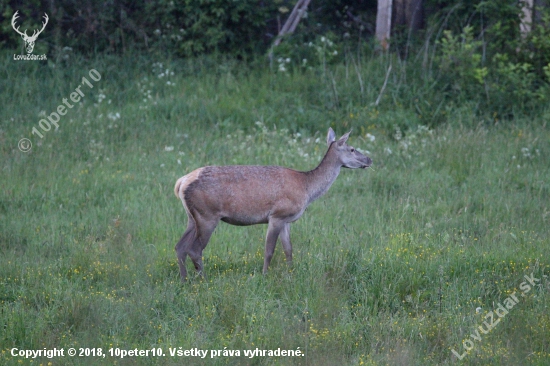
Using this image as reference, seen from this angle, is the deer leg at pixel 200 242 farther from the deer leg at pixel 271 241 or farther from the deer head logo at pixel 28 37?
the deer head logo at pixel 28 37

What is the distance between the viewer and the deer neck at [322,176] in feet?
27.7

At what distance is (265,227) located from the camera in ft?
31.3

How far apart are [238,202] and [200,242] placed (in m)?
0.54

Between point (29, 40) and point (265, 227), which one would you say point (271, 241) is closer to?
point (265, 227)

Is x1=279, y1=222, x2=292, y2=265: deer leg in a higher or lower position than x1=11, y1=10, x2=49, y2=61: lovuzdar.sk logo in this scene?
lower

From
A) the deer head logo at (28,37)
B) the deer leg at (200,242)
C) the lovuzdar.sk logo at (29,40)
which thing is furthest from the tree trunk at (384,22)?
the deer leg at (200,242)

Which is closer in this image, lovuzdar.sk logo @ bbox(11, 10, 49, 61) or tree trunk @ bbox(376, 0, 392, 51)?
lovuzdar.sk logo @ bbox(11, 10, 49, 61)

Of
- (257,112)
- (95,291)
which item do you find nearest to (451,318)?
(95,291)

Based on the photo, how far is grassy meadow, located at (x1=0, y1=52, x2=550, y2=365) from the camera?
6.55 metres

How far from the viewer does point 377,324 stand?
675 cm

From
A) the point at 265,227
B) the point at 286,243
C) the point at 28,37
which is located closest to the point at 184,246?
the point at 286,243

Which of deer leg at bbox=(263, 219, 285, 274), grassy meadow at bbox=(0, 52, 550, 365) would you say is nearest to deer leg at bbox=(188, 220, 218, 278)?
grassy meadow at bbox=(0, 52, 550, 365)

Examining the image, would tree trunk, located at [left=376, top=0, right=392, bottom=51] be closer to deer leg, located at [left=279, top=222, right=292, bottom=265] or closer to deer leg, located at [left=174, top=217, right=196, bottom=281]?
deer leg, located at [left=279, top=222, right=292, bottom=265]

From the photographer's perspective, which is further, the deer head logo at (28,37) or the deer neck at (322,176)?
the deer head logo at (28,37)
